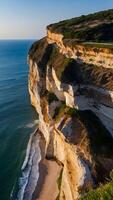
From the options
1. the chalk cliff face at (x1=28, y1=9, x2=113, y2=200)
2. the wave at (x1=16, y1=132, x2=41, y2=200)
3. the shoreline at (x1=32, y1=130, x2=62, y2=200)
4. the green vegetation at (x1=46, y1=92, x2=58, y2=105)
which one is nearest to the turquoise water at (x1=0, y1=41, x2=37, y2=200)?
the wave at (x1=16, y1=132, x2=41, y2=200)

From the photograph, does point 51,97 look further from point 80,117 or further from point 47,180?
point 47,180

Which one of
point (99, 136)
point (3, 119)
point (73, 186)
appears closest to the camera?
point (73, 186)

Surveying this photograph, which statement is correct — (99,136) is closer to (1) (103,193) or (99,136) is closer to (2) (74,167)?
(2) (74,167)

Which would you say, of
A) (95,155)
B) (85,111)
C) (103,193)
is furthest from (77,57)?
(103,193)

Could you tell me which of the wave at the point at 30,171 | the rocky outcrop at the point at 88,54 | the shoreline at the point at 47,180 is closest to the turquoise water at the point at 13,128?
the wave at the point at 30,171

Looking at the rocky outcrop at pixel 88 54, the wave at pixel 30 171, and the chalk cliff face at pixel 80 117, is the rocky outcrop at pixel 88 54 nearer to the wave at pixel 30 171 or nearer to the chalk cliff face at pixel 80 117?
the chalk cliff face at pixel 80 117

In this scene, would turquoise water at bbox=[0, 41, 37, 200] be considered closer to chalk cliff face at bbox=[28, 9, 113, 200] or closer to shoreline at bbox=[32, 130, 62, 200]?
shoreline at bbox=[32, 130, 62, 200]
